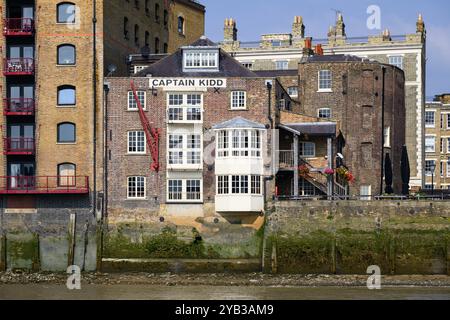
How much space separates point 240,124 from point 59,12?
1079 cm

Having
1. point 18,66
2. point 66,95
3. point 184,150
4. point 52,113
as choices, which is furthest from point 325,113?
point 18,66

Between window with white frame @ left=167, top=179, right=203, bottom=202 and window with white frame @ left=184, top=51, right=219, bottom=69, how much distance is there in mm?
5749

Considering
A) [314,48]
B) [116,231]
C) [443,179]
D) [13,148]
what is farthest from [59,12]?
[443,179]

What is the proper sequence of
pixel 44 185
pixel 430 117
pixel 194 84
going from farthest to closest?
pixel 430 117 → pixel 44 185 → pixel 194 84

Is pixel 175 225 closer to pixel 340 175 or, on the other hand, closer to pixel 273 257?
pixel 273 257

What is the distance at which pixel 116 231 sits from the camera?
6394 centimetres

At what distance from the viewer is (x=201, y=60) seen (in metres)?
65.7

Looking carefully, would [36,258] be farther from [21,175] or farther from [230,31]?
[230,31]

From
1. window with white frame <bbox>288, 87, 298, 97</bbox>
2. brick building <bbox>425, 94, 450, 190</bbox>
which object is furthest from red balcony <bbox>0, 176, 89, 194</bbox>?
brick building <bbox>425, 94, 450, 190</bbox>

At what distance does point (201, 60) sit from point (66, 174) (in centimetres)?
868

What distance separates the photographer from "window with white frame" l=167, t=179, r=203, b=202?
6412 centimetres

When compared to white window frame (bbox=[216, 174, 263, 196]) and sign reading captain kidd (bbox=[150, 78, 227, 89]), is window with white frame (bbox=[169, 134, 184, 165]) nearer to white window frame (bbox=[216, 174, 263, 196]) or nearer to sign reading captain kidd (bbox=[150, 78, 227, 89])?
white window frame (bbox=[216, 174, 263, 196])

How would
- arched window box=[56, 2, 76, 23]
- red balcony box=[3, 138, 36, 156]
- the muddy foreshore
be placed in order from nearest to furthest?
the muddy foreshore
red balcony box=[3, 138, 36, 156]
arched window box=[56, 2, 76, 23]

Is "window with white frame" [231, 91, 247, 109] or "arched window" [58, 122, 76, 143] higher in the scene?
"window with white frame" [231, 91, 247, 109]
